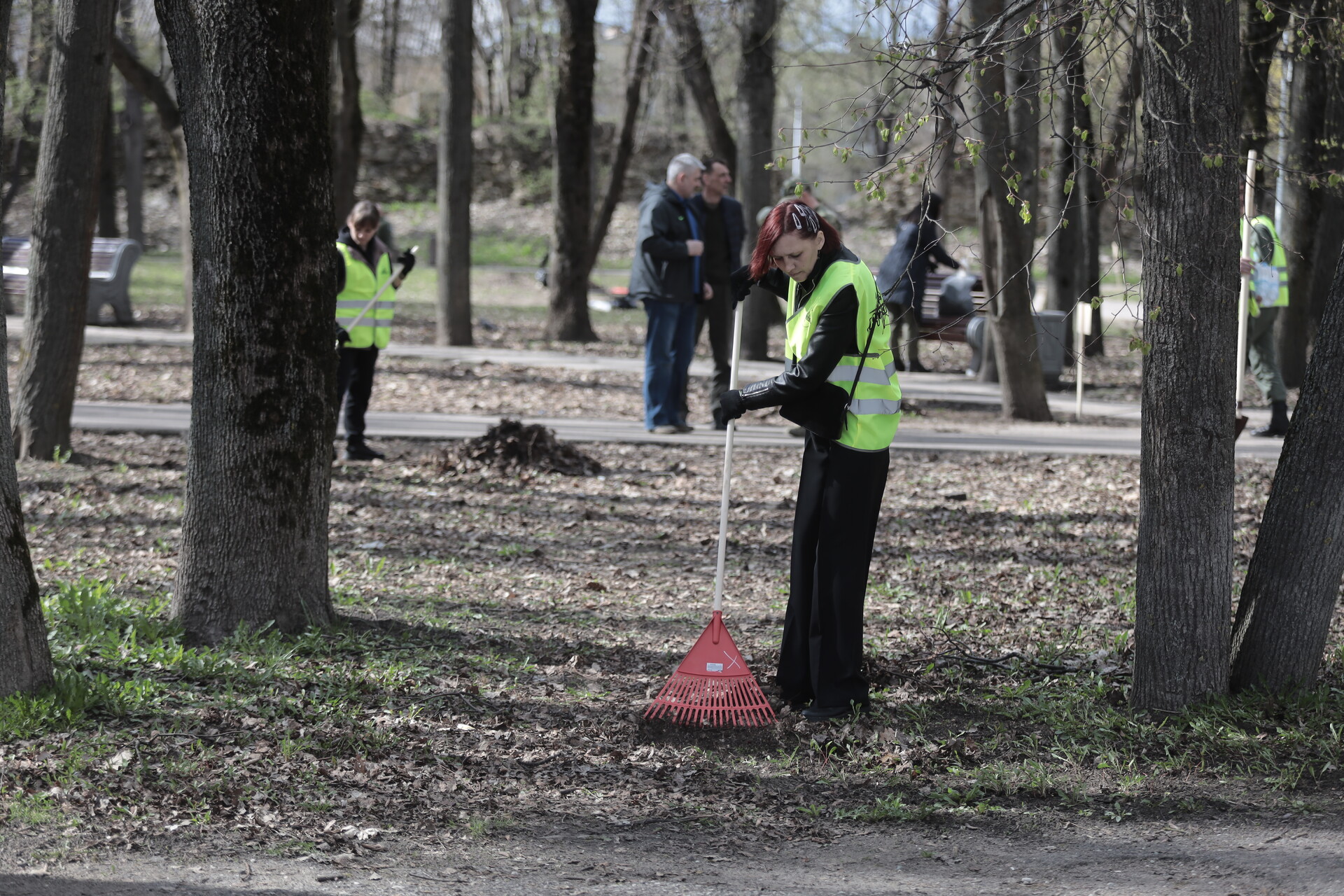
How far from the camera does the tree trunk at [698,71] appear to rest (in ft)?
56.7

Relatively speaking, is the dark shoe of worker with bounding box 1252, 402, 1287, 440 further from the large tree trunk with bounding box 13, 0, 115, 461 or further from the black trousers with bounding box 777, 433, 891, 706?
the large tree trunk with bounding box 13, 0, 115, 461

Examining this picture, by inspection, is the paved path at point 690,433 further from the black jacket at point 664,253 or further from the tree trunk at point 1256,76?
the tree trunk at point 1256,76

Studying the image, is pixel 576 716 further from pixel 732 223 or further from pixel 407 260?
pixel 732 223

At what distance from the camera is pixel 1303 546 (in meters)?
4.69

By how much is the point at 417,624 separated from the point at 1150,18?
12.6ft

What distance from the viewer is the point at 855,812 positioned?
4211 mm

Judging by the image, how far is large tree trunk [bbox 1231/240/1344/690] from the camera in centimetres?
461

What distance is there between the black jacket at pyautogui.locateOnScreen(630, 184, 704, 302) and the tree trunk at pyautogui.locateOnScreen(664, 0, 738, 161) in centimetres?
689

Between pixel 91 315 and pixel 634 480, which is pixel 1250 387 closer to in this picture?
pixel 634 480

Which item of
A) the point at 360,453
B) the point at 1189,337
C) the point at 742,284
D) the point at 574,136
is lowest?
the point at 360,453

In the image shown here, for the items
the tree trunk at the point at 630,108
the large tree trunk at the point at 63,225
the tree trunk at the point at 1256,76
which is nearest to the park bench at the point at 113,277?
the tree trunk at the point at 630,108

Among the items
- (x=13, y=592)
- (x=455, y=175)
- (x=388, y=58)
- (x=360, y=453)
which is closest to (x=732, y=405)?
(x=13, y=592)

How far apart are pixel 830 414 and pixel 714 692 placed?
1106 millimetres

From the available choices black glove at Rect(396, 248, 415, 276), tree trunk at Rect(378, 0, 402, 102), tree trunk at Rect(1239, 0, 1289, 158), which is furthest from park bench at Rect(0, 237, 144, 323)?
tree trunk at Rect(378, 0, 402, 102)
